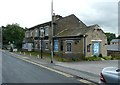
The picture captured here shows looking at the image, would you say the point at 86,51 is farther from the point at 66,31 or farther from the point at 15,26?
the point at 15,26

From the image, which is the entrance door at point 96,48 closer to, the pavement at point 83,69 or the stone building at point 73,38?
the stone building at point 73,38

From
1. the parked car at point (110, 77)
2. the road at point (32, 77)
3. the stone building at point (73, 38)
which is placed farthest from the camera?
the stone building at point (73, 38)

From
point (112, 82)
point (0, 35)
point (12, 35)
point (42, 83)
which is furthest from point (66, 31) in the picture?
point (0, 35)

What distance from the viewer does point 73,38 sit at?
42.5m

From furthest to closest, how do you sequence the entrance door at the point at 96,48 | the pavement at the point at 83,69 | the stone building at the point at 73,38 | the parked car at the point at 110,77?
the entrance door at the point at 96,48 < the stone building at the point at 73,38 < the pavement at the point at 83,69 < the parked car at the point at 110,77

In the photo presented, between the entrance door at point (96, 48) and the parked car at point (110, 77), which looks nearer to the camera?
the parked car at point (110, 77)

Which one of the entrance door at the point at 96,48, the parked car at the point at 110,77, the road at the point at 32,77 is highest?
the entrance door at the point at 96,48

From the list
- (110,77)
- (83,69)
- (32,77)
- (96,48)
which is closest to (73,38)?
(96,48)

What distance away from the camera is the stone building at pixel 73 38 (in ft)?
132

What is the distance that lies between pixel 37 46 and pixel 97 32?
22847 mm

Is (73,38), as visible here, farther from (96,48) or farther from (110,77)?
(110,77)

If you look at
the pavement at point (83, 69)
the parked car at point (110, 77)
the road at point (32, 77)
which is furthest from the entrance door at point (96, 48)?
the parked car at point (110, 77)

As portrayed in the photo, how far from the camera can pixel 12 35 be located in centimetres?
9462

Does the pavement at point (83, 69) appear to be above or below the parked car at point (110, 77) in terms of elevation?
below
